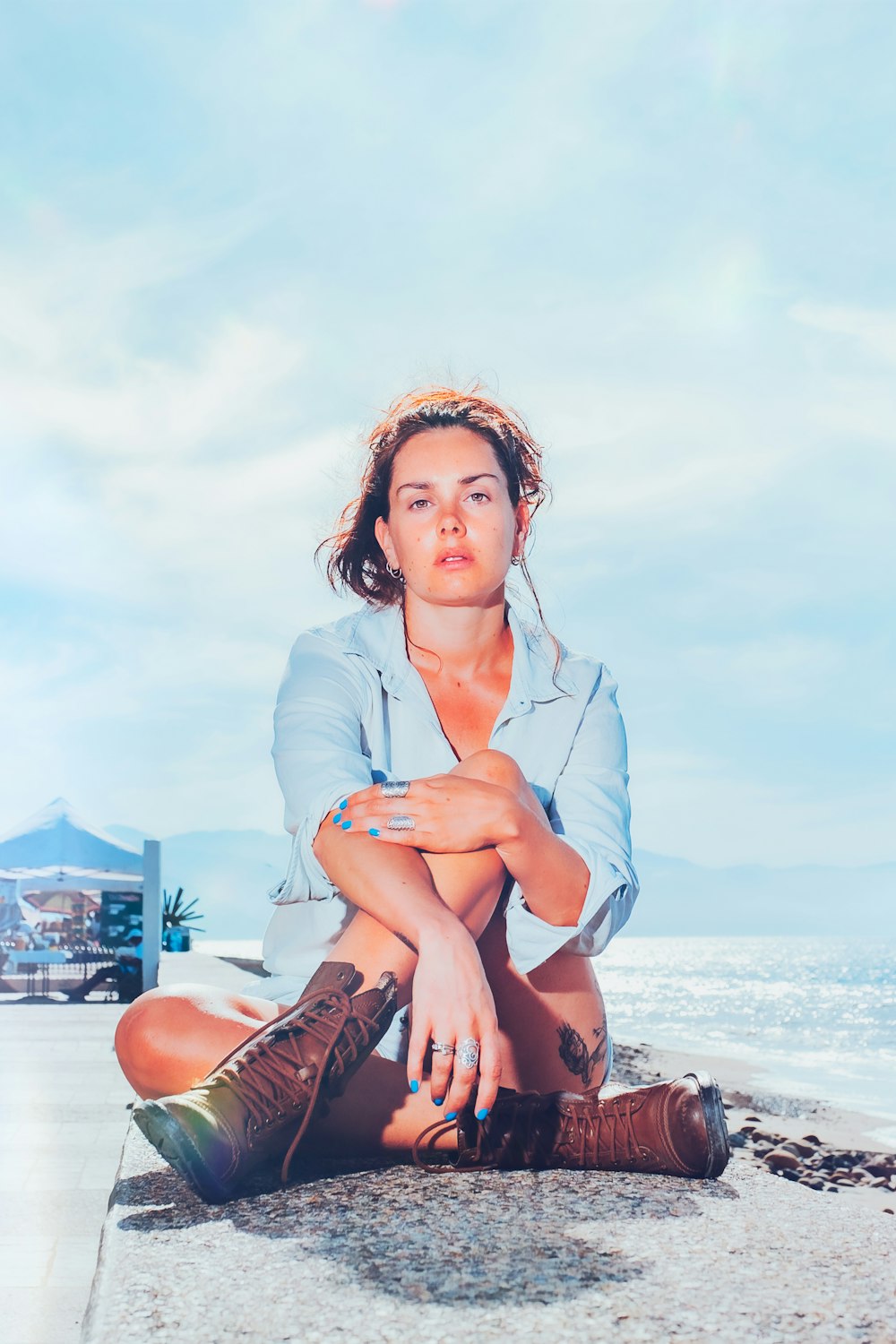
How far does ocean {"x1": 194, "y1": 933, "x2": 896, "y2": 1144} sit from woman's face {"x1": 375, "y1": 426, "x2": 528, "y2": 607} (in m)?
7.57

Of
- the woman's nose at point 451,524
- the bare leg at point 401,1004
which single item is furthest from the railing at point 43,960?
the woman's nose at point 451,524

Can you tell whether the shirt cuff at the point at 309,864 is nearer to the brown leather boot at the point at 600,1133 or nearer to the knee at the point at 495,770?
the knee at the point at 495,770

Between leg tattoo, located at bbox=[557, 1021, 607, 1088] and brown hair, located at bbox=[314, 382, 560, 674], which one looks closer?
leg tattoo, located at bbox=[557, 1021, 607, 1088]

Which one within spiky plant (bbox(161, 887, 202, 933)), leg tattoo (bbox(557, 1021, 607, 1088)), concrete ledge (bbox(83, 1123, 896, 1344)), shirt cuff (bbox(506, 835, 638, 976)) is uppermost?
spiky plant (bbox(161, 887, 202, 933))

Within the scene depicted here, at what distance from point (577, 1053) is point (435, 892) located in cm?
53

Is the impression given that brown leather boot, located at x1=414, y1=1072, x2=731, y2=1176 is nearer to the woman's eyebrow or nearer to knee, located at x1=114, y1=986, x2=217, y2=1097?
knee, located at x1=114, y1=986, x2=217, y2=1097

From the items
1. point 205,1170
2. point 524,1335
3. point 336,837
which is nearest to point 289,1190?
point 205,1170

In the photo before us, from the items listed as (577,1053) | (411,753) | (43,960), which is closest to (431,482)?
(411,753)

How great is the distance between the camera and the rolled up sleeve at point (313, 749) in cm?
197

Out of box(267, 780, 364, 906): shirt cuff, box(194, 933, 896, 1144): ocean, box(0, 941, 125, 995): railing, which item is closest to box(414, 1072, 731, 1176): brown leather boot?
box(267, 780, 364, 906): shirt cuff

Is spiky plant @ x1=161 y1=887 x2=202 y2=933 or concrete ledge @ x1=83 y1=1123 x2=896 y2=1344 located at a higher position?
spiky plant @ x1=161 y1=887 x2=202 y2=933

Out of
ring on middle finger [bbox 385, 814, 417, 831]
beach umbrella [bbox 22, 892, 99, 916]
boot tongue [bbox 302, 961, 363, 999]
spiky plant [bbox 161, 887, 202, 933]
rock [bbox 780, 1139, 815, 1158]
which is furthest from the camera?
spiky plant [bbox 161, 887, 202, 933]

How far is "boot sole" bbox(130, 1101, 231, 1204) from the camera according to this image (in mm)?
1479

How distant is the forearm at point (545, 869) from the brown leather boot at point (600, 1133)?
0.30 meters
